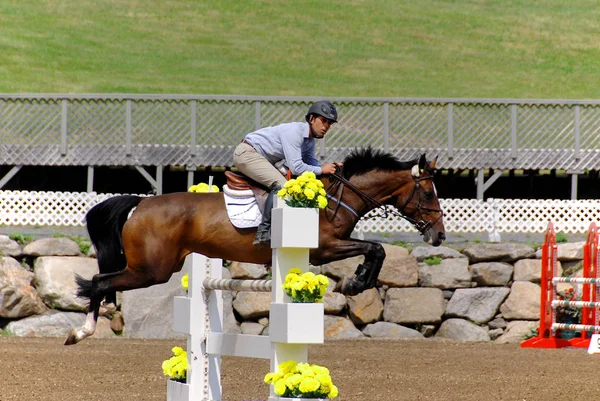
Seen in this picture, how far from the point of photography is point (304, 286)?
812cm

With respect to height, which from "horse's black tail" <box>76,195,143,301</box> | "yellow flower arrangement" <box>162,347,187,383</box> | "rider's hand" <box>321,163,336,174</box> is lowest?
"yellow flower arrangement" <box>162,347,187,383</box>

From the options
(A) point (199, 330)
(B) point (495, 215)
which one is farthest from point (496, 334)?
(A) point (199, 330)

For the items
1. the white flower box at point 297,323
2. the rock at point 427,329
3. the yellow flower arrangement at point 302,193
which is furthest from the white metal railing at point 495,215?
the white flower box at point 297,323

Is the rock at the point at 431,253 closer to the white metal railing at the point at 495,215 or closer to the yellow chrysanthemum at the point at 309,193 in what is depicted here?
the white metal railing at the point at 495,215

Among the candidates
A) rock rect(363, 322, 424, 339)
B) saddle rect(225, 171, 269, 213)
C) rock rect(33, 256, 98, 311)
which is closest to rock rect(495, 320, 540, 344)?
rock rect(363, 322, 424, 339)

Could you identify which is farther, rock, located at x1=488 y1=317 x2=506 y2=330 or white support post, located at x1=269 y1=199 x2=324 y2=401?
rock, located at x1=488 y1=317 x2=506 y2=330

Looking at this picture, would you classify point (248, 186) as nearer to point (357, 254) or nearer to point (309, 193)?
point (357, 254)

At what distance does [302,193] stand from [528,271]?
982 centimetres

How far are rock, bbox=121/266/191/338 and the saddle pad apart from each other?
6913 mm

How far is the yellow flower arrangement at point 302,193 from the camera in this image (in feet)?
27.4

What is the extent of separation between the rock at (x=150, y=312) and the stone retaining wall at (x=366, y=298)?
0.05 ft

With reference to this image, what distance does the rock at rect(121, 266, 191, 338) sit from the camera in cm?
1673

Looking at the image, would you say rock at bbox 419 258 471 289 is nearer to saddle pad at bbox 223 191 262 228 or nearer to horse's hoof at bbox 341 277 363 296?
horse's hoof at bbox 341 277 363 296

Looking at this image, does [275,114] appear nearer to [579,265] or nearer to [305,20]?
[579,265]
